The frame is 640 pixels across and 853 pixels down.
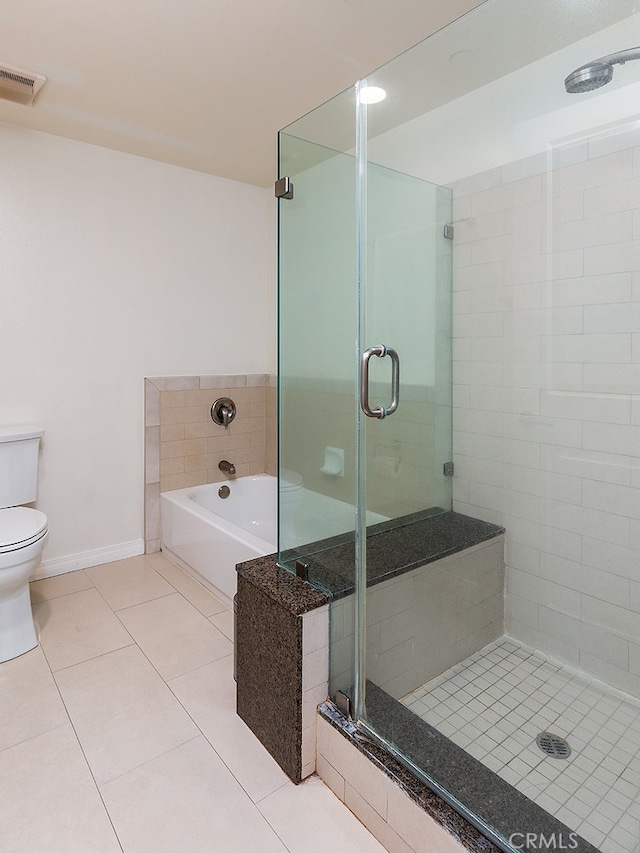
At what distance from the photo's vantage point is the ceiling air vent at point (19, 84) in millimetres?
2064

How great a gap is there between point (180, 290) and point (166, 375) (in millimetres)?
537

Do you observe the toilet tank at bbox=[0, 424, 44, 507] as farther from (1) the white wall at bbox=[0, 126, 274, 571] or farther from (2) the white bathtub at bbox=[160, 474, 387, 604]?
(2) the white bathtub at bbox=[160, 474, 387, 604]

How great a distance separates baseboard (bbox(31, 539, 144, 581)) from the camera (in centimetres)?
285

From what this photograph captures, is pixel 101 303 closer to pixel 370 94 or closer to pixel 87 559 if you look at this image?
pixel 87 559

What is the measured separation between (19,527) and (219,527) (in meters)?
0.86

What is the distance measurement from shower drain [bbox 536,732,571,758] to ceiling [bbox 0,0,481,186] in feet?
7.12

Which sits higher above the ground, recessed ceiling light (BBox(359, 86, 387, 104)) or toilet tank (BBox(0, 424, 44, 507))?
recessed ceiling light (BBox(359, 86, 387, 104))

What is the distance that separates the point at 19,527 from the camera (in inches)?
84.4

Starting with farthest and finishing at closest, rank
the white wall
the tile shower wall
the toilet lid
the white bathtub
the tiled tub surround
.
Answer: the tiled tub surround, the white wall, the toilet lid, the white bathtub, the tile shower wall

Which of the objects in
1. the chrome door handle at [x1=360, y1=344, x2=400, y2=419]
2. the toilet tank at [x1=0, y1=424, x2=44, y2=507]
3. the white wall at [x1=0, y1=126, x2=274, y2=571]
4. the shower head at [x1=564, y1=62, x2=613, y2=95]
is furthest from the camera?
the white wall at [x1=0, y1=126, x2=274, y2=571]

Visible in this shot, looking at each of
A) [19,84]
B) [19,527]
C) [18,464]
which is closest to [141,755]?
[19,527]

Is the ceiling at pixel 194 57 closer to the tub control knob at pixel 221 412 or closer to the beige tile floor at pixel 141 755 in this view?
the tub control knob at pixel 221 412

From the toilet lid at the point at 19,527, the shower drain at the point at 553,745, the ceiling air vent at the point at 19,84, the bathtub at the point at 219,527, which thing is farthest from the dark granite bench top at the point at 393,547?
the ceiling air vent at the point at 19,84

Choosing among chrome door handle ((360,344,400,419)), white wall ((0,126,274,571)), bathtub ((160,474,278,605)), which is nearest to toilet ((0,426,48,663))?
white wall ((0,126,274,571))
